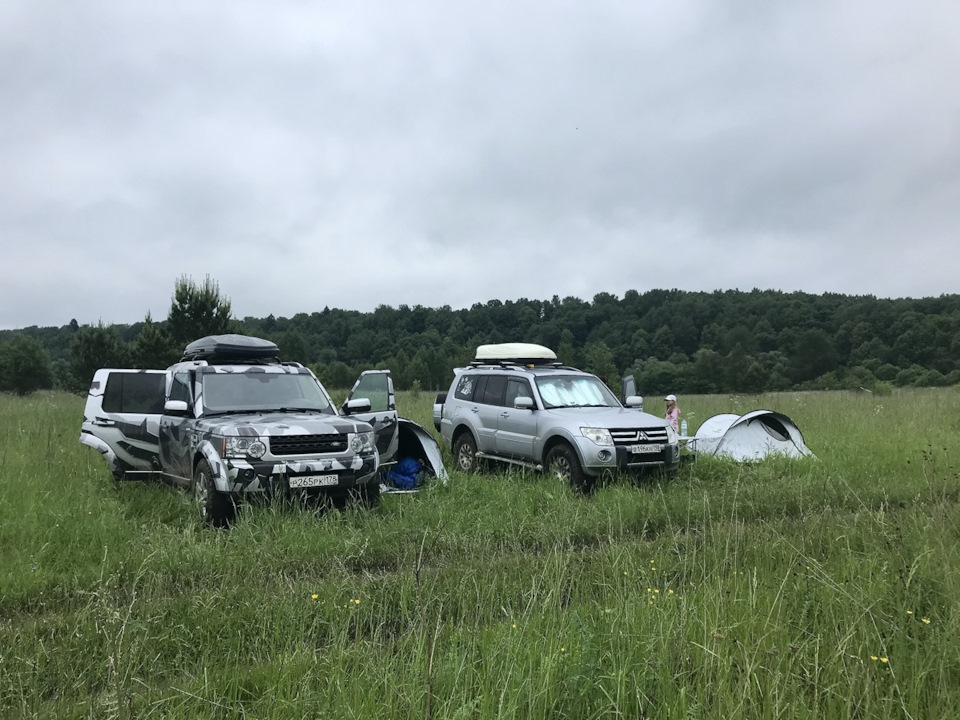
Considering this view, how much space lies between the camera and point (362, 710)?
2.93 m

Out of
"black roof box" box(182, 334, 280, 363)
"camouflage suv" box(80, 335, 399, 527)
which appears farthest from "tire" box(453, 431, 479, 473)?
"black roof box" box(182, 334, 280, 363)

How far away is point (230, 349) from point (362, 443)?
3067 mm

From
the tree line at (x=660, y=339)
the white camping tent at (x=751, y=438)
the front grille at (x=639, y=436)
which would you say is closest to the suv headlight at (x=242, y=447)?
the front grille at (x=639, y=436)

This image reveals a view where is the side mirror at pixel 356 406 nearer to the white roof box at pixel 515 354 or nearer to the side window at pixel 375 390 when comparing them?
the side window at pixel 375 390

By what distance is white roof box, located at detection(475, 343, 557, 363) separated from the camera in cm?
1336

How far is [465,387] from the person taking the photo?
1305 cm

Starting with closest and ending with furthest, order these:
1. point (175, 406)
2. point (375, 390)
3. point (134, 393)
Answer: point (175, 406)
point (134, 393)
point (375, 390)

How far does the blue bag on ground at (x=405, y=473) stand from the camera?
9.70 meters

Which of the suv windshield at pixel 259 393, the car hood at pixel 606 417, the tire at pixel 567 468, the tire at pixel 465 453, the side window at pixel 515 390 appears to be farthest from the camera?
the tire at pixel 465 453

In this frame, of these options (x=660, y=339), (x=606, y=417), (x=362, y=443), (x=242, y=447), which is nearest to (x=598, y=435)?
(x=606, y=417)

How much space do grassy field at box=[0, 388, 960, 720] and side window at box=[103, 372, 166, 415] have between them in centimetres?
165

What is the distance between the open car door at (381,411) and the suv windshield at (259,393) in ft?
1.61

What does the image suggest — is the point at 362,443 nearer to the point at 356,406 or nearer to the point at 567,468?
the point at 356,406

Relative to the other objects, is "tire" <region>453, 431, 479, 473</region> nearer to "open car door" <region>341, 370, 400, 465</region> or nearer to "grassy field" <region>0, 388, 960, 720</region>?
"open car door" <region>341, 370, 400, 465</region>
